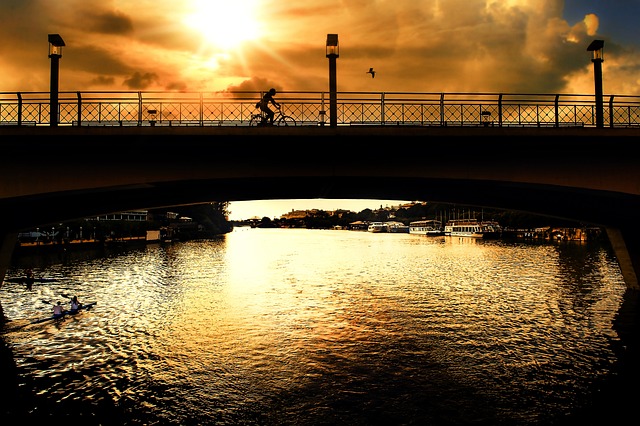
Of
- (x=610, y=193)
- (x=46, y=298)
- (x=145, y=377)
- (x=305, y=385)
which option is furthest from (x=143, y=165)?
(x=46, y=298)

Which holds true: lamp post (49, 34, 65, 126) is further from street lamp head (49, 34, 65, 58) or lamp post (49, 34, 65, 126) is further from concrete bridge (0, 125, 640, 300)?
concrete bridge (0, 125, 640, 300)

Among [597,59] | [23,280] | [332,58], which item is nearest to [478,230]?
[597,59]

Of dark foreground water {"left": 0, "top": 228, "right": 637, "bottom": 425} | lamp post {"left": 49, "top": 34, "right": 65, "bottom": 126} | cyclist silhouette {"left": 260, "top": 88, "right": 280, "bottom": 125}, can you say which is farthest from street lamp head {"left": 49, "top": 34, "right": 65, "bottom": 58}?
dark foreground water {"left": 0, "top": 228, "right": 637, "bottom": 425}

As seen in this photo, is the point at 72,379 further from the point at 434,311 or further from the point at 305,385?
the point at 434,311

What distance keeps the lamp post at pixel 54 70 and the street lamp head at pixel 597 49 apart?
27285 mm

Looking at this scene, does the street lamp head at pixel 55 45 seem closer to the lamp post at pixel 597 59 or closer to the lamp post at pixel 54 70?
the lamp post at pixel 54 70

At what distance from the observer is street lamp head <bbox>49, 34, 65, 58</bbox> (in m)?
22.4

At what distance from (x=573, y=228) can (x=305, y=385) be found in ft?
449

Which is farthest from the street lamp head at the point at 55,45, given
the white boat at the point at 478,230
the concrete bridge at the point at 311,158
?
the white boat at the point at 478,230

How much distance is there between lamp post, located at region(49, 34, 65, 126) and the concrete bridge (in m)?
2.41

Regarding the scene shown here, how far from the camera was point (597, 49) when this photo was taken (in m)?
24.0

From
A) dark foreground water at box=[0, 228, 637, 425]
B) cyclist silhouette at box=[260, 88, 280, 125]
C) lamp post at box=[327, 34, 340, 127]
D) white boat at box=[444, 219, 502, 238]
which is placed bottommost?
dark foreground water at box=[0, 228, 637, 425]

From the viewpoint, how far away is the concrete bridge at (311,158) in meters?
18.7

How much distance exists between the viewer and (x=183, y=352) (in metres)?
23.3
